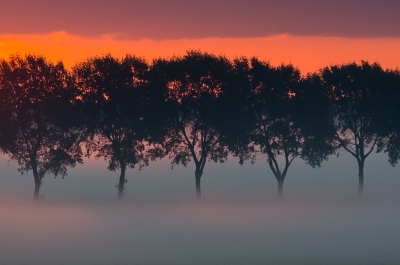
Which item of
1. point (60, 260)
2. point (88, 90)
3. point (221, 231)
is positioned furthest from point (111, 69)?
point (60, 260)

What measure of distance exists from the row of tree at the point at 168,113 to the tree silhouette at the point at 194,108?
132mm

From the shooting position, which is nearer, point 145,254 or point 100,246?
point 145,254

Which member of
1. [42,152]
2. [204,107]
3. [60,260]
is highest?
[204,107]

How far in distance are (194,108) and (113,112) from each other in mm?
10562

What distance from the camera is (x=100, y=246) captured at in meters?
54.2

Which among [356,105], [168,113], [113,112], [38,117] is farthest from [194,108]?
[356,105]

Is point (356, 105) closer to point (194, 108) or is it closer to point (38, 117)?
point (194, 108)

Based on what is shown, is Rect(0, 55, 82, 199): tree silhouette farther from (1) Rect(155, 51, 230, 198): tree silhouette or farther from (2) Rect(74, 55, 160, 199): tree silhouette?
(1) Rect(155, 51, 230, 198): tree silhouette

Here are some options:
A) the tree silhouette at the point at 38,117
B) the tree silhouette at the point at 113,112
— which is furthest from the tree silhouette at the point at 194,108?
the tree silhouette at the point at 38,117

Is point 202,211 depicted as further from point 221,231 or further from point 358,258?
point 358,258

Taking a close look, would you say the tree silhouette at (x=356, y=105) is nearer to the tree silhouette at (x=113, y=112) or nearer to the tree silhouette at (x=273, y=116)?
the tree silhouette at (x=273, y=116)

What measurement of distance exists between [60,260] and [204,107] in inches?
1804

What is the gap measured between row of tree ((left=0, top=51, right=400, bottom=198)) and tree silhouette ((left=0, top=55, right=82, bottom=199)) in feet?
0.42

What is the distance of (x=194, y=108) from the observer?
296 ft
